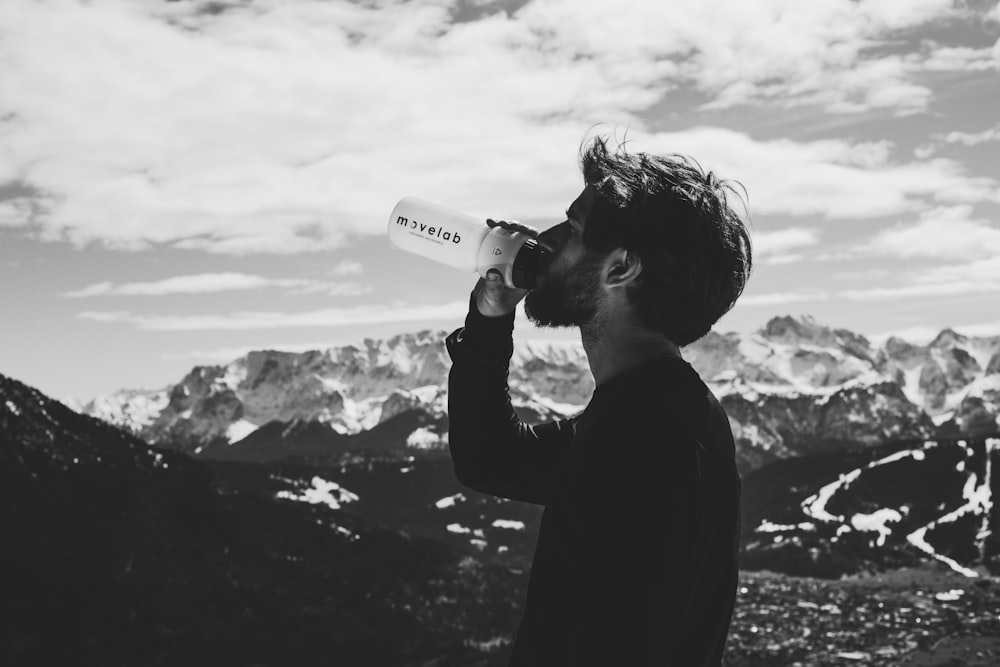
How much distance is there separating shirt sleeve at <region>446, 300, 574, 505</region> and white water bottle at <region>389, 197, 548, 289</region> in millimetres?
292

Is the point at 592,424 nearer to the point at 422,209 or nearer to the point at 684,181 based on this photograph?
the point at 684,181

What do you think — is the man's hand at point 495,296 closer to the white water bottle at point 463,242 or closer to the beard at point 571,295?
the white water bottle at point 463,242

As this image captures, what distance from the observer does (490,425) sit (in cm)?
497

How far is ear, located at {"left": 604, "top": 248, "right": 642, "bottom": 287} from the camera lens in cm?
399

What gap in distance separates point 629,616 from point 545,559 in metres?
0.46

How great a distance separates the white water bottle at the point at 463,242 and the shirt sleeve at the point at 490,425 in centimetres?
29

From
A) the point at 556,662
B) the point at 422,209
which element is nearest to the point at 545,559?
the point at 556,662

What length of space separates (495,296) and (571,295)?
2.14 feet

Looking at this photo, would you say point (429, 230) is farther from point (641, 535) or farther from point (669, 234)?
point (641, 535)

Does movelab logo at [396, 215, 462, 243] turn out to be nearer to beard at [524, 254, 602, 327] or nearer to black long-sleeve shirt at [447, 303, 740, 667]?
beard at [524, 254, 602, 327]

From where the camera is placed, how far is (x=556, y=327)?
4363 mm

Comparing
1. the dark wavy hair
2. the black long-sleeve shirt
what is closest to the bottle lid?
the dark wavy hair

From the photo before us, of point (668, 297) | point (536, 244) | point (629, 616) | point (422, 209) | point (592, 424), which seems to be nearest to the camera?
point (629, 616)

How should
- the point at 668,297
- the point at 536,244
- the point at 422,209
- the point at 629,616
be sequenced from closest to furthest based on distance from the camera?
the point at 629,616 < the point at 668,297 < the point at 536,244 < the point at 422,209
